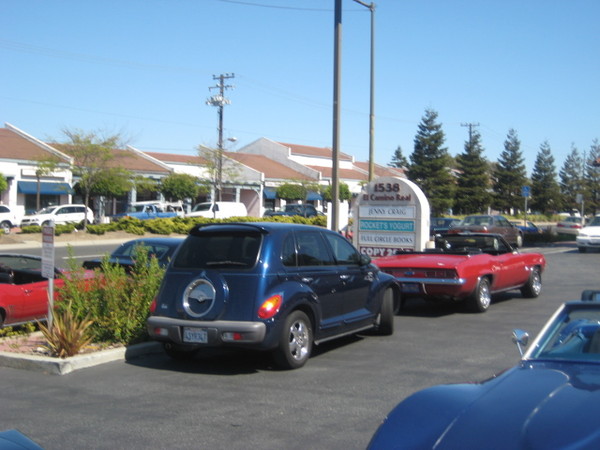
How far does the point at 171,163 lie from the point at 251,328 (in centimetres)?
5316

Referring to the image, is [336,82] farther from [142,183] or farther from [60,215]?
[142,183]

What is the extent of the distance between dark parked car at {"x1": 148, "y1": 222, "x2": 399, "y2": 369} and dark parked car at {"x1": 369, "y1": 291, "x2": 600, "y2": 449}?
341cm

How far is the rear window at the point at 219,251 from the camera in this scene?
812 centimetres

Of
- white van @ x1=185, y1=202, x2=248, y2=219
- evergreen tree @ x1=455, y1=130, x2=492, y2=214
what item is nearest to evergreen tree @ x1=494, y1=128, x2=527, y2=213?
evergreen tree @ x1=455, y1=130, x2=492, y2=214

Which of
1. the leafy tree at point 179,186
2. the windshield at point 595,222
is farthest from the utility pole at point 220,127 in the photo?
the windshield at point 595,222

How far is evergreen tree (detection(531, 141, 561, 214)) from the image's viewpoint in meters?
79.2

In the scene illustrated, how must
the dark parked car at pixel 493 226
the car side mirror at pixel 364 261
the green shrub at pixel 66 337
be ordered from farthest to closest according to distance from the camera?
the dark parked car at pixel 493 226
the car side mirror at pixel 364 261
the green shrub at pixel 66 337

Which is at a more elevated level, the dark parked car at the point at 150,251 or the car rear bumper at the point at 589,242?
the dark parked car at the point at 150,251

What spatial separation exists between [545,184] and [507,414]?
3154 inches

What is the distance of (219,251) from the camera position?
8.30m

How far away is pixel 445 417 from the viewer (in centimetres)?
402

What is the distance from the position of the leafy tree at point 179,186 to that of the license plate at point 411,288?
41287 mm

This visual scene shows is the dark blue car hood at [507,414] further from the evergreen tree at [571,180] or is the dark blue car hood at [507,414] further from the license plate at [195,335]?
the evergreen tree at [571,180]

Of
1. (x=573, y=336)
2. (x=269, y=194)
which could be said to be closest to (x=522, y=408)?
(x=573, y=336)
